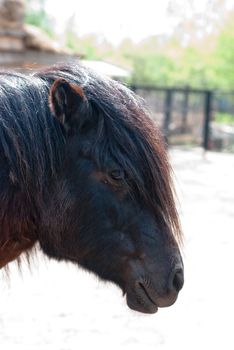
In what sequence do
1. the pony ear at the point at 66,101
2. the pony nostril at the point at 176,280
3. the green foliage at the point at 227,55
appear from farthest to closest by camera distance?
the green foliage at the point at 227,55, the pony nostril at the point at 176,280, the pony ear at the point at 66,101

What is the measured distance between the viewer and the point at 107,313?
4441 millimetres

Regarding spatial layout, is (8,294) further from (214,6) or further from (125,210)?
(214,6)

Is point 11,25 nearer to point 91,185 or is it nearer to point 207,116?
point 207,116

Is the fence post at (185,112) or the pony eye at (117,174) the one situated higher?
the pony eye at (117,174)

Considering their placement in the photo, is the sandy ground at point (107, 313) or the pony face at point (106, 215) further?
the sandy ground at point (107, 313)

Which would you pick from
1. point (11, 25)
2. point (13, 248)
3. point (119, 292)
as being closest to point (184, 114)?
point (11, 25)

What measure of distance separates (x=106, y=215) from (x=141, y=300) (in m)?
0.33

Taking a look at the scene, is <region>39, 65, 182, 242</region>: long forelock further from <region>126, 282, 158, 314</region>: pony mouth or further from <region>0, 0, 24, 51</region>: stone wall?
<region>0, 0, 24, 51</region>: stone wall

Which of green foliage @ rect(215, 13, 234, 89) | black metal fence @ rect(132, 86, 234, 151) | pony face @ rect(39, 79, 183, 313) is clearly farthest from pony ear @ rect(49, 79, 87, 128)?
green foliage @ rect(215, 13, 234, 89)

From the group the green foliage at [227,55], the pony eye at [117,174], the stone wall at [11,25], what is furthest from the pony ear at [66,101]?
the green foliage at [227,55]

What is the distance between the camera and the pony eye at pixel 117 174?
6.89ft

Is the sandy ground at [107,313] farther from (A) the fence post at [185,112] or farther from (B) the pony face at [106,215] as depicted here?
(A) the fence post at [185,112]

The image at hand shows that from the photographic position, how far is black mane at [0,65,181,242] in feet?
6.82

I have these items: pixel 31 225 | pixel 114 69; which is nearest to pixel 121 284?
pixel 31 225
